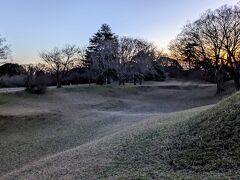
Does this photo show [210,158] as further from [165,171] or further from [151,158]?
[151,158]

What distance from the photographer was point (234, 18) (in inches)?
1463

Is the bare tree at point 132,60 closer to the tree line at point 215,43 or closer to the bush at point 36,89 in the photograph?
the tree line at point 215,43

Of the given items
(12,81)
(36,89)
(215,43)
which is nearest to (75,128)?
(36,89)

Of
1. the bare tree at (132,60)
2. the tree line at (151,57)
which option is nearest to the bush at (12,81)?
the tree line at (151,57)

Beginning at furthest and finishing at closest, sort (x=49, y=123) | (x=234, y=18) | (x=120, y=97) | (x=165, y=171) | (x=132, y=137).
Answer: (x=120, y=97) < (x=234, y=18) < (x=49, y=123) < (x=132, y=137) < (x=165, y=171)

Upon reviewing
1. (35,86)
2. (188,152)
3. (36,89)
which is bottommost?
(188,152)

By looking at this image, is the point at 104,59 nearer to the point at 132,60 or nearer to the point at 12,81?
the point at 132,60

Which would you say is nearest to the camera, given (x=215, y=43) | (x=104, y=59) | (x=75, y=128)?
(x=75, y=128)

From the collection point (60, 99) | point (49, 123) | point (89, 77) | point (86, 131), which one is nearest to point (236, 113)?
point (86, 131)

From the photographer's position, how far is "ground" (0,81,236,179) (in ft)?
30.4

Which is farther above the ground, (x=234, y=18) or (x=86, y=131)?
(x=234, y=18)

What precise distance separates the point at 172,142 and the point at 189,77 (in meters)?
48.0

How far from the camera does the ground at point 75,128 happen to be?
30.4ft

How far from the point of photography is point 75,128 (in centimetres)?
2097
